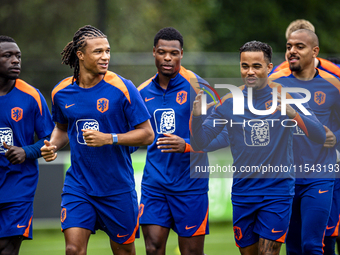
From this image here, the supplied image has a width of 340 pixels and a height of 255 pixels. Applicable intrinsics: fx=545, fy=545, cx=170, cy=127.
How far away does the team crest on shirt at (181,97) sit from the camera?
577 centimetres

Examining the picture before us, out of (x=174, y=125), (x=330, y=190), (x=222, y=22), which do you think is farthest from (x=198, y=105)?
(x=222, y=22)

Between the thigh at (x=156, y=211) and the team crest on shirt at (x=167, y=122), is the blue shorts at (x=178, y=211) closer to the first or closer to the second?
the thigh at (x=156, y=211)

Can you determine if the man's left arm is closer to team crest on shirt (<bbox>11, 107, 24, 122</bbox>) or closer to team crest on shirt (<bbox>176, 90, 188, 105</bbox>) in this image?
team crest on shirt (<bbox>11, 107, 24, 122</bbox>)

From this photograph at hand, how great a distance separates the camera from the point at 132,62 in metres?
11.1

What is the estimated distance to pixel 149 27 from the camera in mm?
18359

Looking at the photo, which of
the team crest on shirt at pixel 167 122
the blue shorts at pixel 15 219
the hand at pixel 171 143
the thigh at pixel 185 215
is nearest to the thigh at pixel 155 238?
the thigh at pixel 185 215

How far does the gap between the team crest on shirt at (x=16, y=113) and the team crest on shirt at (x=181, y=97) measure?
1650 mm

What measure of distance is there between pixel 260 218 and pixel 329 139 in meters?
1.22

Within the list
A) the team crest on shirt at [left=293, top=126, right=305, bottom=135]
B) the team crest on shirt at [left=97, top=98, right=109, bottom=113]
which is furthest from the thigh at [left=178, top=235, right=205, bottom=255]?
the team crest on shirt at [left=97, top=98, right=109, bottom=113]

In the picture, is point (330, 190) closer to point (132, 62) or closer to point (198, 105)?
point (198, 105)

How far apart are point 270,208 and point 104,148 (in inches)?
65.0

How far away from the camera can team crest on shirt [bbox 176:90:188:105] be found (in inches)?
227

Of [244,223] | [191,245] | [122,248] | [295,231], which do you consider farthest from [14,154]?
[295,231]

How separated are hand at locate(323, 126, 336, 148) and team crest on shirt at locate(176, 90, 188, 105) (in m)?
1.49
